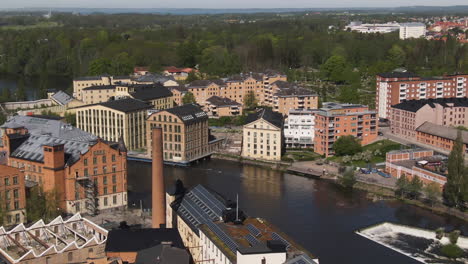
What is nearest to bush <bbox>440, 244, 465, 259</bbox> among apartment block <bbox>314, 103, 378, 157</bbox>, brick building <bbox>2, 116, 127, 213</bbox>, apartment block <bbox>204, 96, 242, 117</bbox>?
brick building <bbox>2, 116, 127, 213</bbox>

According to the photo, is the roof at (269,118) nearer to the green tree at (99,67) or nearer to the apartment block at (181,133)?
the apartment block at (181,133)

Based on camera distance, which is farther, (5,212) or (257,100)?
(257,100)

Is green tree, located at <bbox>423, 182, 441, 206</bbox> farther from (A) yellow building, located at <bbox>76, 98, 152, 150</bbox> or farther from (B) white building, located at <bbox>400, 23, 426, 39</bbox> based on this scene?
(B) white building, located at <bbox>400, 23, 426, 39</bbox>

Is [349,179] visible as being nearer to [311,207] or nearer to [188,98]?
[311,207]

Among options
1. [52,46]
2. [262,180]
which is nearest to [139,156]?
[262,180]

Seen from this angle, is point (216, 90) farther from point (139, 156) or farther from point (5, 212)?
point (5, 212)

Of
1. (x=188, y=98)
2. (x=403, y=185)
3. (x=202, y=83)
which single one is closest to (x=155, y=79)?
(x=202, y=83)
